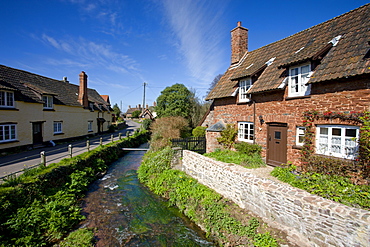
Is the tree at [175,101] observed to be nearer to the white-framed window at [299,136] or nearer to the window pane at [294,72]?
the window pane at [294,72]

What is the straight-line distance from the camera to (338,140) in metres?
7.95

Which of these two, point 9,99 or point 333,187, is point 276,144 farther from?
point 9,99

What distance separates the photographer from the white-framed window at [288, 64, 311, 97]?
912 centimetres

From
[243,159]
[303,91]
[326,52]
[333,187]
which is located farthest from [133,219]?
[326,52]

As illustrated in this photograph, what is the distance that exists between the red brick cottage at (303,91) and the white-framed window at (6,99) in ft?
55.7

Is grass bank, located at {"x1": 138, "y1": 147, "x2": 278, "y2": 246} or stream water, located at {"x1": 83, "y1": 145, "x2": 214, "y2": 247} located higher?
grass bank, located at {"x1": 138, "y1": 147, "x2": 278, "y2": 246}

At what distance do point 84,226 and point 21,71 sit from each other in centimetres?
2120

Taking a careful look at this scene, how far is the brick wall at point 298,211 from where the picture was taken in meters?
4.68

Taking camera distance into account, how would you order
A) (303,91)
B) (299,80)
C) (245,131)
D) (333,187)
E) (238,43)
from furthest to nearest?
(238,43), (245,131), (299,80), (303,91), (333,187)

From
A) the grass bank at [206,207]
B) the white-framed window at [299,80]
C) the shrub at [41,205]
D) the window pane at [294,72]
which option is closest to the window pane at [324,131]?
the white-framed window at [299,80]

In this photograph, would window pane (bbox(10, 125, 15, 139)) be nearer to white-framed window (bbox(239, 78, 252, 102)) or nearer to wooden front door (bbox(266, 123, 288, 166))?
white-framed window (bbox(239, 78, 252, 102))

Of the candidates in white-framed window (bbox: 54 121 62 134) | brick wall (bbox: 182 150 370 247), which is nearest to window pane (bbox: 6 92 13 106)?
white-framed window (bbox: 54 121 62 134)

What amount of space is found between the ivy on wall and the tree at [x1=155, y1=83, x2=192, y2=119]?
963 inches

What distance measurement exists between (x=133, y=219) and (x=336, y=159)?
→ 357 inches
